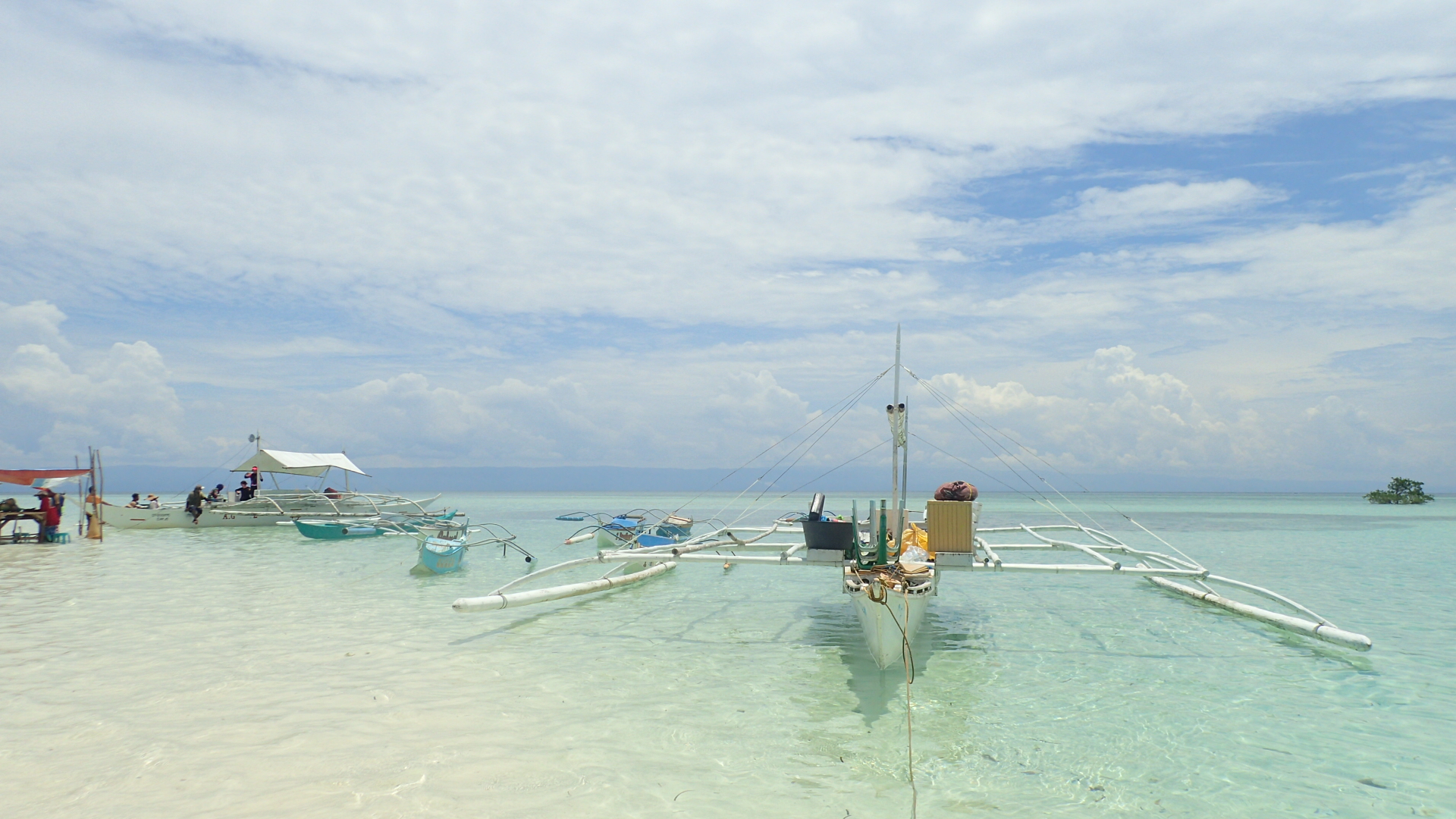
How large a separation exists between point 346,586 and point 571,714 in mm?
11717

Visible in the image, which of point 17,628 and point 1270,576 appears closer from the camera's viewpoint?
point 17,628

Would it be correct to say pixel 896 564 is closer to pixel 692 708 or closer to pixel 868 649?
pixel 868 649

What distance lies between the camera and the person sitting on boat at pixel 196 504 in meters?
34.0

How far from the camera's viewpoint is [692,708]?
8242 millimetres

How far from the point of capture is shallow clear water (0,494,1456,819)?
605cm

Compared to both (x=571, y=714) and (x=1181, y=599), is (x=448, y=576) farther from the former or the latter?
(x=1181, y=599)

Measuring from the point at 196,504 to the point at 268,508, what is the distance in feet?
10.3

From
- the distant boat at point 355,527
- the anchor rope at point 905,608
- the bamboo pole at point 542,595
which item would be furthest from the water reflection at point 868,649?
the distant boat at point 355,527

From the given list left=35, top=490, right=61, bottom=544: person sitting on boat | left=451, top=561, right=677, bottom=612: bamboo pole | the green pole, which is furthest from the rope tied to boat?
left=35, top=490, right=61, bottom=544: person sitting on boat

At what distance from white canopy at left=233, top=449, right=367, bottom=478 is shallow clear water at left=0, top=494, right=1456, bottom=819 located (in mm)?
21388

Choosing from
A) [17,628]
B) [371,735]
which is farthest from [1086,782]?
[17,628]

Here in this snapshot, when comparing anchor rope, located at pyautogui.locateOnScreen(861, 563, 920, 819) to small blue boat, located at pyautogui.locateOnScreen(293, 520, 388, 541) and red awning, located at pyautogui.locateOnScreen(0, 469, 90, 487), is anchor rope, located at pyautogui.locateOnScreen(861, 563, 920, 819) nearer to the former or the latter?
small blue boat, located at pyautogui.locateOnScreen(293, 520, 388, 541)

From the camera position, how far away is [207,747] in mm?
6762

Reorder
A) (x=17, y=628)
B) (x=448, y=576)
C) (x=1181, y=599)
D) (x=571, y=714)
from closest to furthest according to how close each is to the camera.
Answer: (x=571, y=714) < (x=17, y=628) < (x=1181, y=599) < (x=448, y=576)
